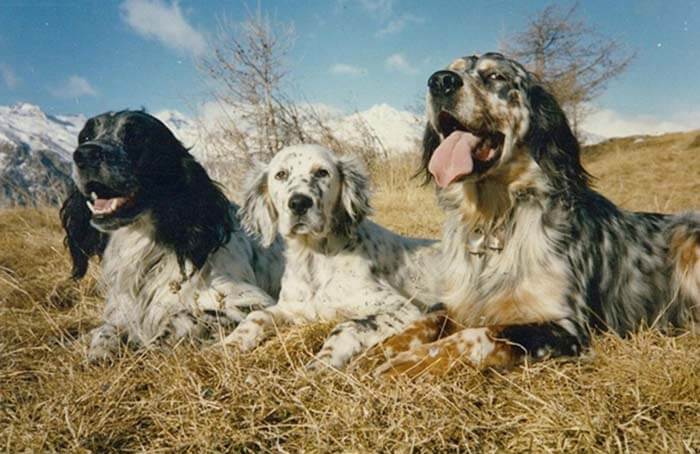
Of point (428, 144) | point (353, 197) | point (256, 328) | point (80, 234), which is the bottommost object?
point (256, 328)

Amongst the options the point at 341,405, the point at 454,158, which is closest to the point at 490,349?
the point at 341,405

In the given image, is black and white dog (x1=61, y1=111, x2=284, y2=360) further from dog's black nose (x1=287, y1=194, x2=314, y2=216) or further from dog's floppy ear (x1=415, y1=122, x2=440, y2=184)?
dog's floppy ear (x1=415, y1=122, x2=440, y2=184)

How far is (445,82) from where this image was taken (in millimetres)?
2879

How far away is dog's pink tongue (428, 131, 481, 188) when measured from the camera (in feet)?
9.41

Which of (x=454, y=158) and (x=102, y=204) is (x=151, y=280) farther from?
(x=454, y=158)

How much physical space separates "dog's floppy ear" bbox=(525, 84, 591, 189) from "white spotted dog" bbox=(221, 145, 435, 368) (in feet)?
3.42

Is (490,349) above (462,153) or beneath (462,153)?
beneath

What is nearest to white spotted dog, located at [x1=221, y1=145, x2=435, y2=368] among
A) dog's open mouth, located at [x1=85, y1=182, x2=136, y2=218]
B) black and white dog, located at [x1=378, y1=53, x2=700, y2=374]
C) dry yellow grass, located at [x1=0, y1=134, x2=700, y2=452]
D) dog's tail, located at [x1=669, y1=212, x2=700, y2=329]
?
black and white dog, located at [x1=378, y1=53, x2=700, y2=374]

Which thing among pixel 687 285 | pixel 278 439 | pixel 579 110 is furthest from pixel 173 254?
pixel 579 110

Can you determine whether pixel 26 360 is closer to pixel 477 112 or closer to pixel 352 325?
pixel 352 325

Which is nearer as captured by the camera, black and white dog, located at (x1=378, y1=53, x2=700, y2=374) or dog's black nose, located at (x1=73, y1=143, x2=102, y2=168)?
black and white dog, located at (x1=378, y1=53, x2=700, y2=374)

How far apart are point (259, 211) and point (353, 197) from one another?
0.64 meters

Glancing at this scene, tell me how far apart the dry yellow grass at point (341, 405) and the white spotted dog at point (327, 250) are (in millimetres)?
595

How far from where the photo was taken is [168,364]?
7.94 ft
